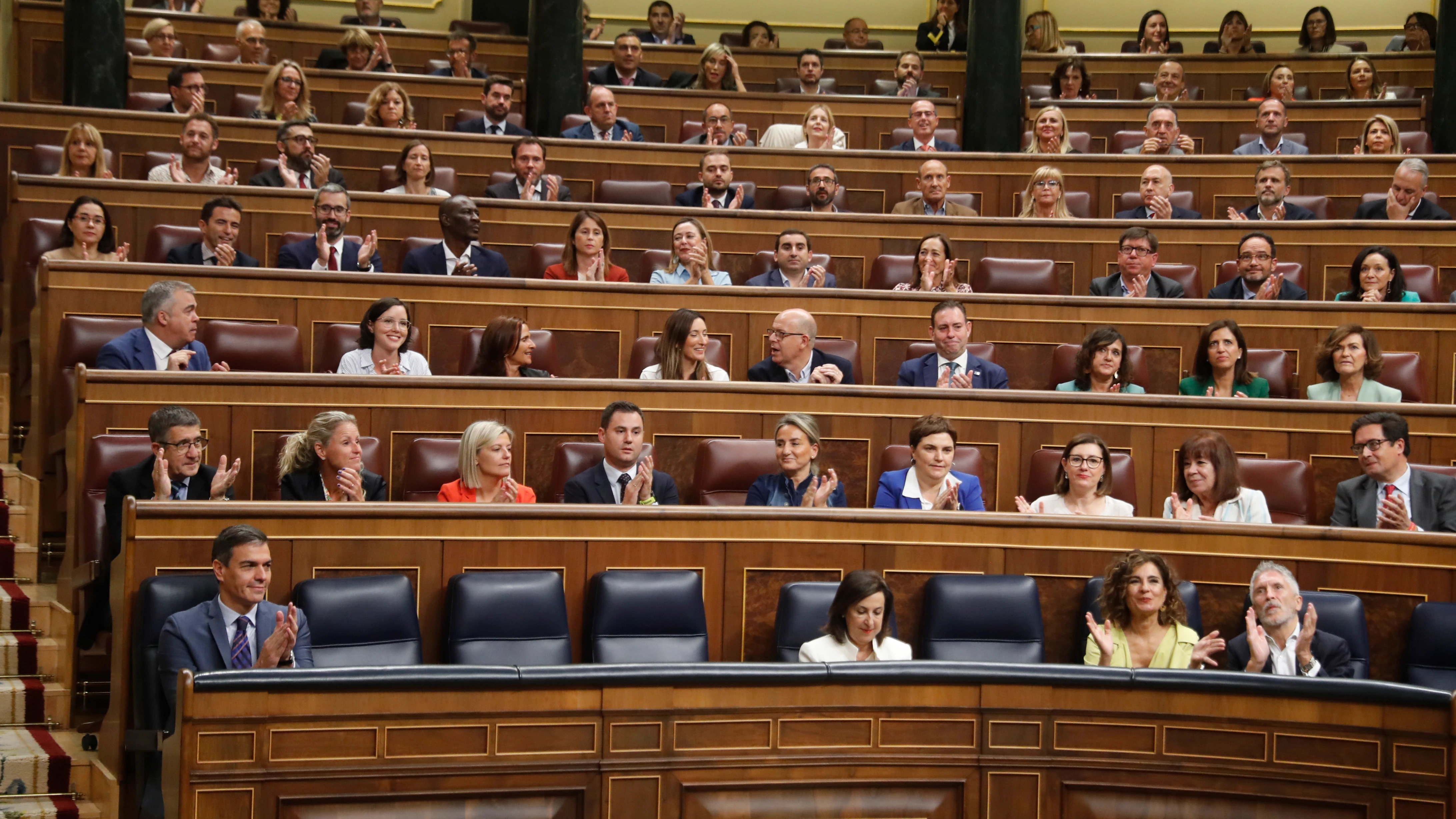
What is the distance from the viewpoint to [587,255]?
13.3 feet

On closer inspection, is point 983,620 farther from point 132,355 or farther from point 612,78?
point 612,78

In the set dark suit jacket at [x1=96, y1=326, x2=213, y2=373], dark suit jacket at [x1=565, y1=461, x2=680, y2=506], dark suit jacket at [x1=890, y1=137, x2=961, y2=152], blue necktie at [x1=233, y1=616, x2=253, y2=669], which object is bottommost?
blue necktie at [x1=233, y1=616, x2=253, y2=669]

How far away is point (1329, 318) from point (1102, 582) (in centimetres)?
149

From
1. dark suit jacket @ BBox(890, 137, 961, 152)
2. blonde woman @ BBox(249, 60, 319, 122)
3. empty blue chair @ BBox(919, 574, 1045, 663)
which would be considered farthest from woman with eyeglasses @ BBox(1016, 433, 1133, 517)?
blonde woman @ BBox(249, 60, 319, 122)

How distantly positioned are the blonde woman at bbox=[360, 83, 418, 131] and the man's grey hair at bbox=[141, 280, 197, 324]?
179 cm

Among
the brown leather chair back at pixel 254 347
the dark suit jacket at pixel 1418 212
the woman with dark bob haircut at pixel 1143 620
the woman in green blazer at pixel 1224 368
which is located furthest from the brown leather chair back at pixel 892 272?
the woman with dark bob haircut at pixel 1143 620

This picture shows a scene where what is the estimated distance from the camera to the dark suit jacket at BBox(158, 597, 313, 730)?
2.46 m

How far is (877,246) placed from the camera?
181 inches

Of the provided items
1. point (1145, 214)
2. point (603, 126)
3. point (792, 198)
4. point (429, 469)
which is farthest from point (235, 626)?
point (1145, 214)

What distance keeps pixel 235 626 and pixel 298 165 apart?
2.36 meters

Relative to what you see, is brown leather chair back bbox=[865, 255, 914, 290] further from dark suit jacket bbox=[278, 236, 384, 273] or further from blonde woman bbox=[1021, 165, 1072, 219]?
dark suit jacket bbox=[278, 236, 384, 273]

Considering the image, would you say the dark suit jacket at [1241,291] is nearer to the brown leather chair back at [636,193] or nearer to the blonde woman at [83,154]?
the brown leather chair back at [636,193]

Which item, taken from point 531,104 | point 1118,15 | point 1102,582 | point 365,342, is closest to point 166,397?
point 365,342

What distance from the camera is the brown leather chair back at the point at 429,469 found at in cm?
316
